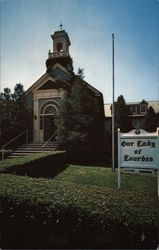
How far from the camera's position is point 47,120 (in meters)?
15.1

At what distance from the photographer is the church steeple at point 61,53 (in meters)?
16.5

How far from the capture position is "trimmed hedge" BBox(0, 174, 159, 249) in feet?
8.59

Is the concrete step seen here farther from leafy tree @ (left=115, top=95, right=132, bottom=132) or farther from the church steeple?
the church steeple

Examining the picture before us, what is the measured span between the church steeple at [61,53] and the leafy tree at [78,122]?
5.05 metres

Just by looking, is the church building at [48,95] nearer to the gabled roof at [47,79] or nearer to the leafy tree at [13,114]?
the gabled roof at [47,79]

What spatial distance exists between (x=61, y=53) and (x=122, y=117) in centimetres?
719

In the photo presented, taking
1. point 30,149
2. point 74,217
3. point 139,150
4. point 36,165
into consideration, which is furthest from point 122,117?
point 74,217

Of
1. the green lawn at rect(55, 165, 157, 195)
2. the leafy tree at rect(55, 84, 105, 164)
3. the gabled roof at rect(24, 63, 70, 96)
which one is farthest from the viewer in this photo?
the gabled roof at rect(24, 63, 70, 96)

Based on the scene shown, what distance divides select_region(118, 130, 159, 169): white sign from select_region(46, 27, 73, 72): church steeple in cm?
1228

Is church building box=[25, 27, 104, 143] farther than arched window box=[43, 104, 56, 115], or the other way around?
arched window box=[43, 104, 56, 115]

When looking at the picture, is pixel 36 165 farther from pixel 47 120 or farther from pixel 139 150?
pixel 47 120

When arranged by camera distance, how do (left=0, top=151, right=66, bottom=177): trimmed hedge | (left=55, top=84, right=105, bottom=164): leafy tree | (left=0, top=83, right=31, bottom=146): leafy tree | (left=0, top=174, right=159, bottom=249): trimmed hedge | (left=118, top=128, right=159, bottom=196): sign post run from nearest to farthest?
(left=0, top=174, right=159, bottom=249): trimmed hedge < (left=118, top=128, right=159, bottom=196): sign post < (left=0, top=151, right=66, bottom=177): trimmed hedge < (left=55, top=84, right=105, bottom=164): leafy tree < (left=0, top=83, right=31, bottom=146): leafy tree

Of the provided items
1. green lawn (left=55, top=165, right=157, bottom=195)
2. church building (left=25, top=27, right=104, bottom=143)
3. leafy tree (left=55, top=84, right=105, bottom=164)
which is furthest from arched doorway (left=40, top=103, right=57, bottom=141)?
green lawn (left=55, top=165, right=157, bottom=195)

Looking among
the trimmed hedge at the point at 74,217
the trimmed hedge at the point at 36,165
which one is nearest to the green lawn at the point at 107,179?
the trimmed hedge at the point at 36,165
